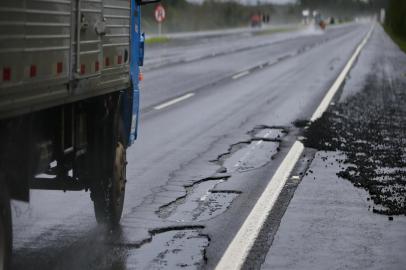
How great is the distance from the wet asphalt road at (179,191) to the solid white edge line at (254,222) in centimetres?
8

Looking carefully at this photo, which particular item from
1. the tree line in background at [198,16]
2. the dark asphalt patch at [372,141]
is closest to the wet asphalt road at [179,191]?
the dark asphalt patch at [372,141]

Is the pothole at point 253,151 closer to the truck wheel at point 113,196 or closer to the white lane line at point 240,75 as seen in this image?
the truck wheel at point 113,196

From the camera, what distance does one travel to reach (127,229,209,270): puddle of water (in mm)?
6430

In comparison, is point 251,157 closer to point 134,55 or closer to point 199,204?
point 199,204

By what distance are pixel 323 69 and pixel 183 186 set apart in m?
23.5

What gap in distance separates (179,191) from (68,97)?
3558mm

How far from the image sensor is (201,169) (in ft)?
35.2

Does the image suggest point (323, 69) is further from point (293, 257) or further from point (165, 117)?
point (293, 257)

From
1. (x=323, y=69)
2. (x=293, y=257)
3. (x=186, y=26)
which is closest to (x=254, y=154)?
(x=293, y=257)

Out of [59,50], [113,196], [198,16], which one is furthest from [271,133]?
[198,16]

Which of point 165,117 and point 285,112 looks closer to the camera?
point 165,117

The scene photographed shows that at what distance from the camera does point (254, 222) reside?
25.8 feet

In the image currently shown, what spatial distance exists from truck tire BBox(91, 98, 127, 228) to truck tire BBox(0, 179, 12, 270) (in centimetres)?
203

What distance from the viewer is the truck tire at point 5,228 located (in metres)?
5.04
